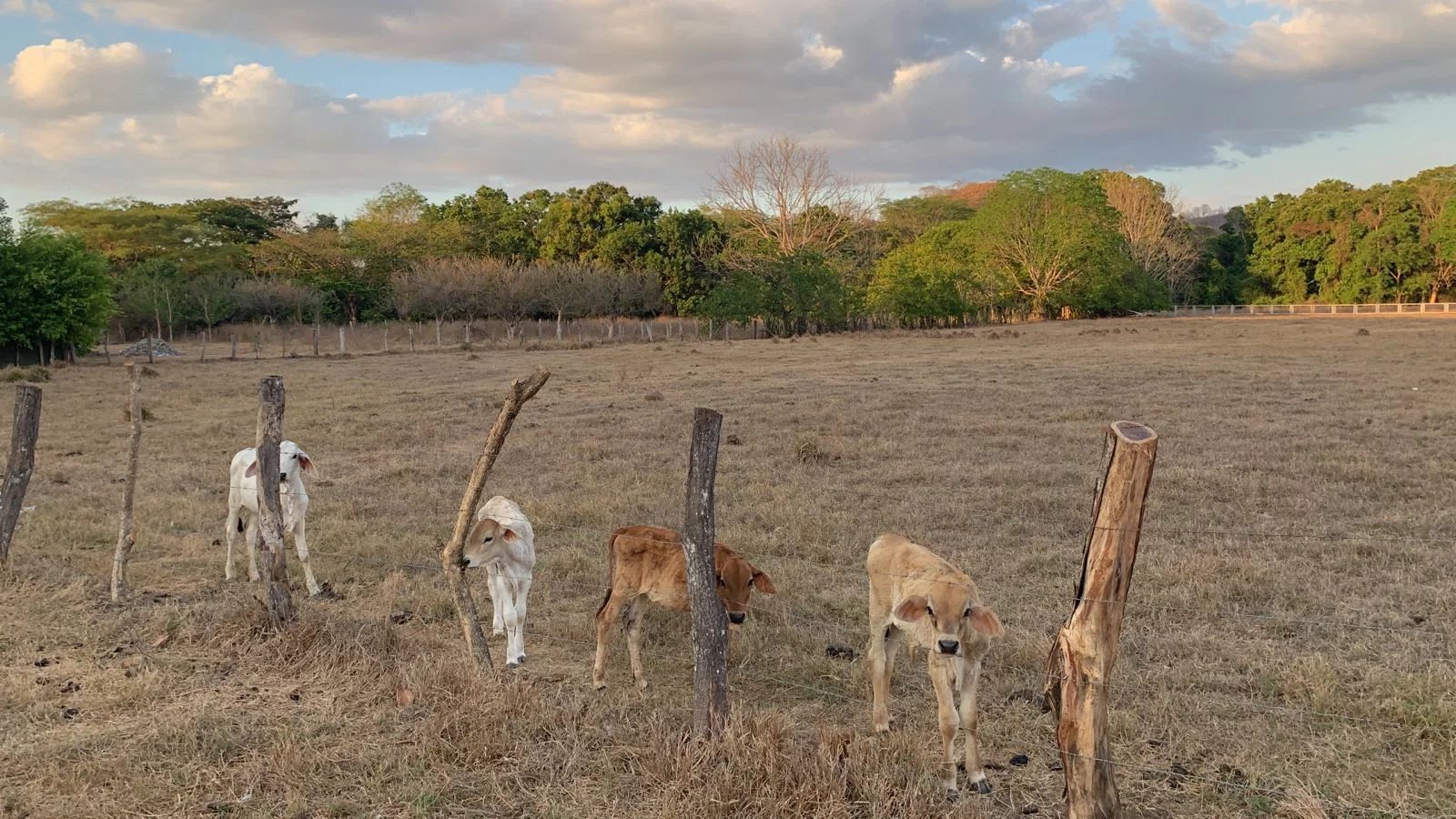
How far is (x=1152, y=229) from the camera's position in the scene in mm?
76188

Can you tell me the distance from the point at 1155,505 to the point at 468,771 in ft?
27.7

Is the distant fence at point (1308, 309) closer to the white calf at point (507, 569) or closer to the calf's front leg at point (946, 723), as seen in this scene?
the white calf at point (507, 569)

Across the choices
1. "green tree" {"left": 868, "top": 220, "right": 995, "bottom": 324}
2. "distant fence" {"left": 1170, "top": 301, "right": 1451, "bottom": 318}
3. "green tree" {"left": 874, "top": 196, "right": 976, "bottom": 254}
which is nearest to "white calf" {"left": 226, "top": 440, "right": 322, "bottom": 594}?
"green tree" {"left": 868, "top": 220, "right": 995, "bottom": 324}

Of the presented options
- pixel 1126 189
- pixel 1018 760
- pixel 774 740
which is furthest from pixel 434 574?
pixel 1126 189

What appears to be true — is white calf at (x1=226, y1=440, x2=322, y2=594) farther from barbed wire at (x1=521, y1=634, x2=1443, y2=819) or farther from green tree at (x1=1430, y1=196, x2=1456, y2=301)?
green tree at (x1=1430, y1=196, x2=1456, y2=301)

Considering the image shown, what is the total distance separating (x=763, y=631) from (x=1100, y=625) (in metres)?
3.40

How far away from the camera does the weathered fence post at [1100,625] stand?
12.6 feet

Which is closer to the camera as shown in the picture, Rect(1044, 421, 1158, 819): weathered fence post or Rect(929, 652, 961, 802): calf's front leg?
Rect(1044, 421, 1158, 819): weathered fence post

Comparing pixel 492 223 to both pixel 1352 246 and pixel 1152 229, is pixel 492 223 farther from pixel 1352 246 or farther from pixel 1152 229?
pixel 1352 246

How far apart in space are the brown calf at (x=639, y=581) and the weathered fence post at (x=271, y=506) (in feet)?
7.30

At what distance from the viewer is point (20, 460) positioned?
8266mm

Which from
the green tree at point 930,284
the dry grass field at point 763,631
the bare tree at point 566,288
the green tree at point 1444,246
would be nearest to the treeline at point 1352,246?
the green tree at point 1444,246

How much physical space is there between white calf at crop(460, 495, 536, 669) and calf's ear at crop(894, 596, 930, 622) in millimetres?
2951

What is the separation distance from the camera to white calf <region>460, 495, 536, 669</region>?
6.50 meters
